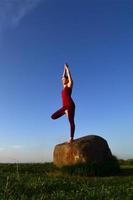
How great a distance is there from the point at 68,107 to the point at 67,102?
12.7 inches

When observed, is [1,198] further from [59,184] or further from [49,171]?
[49,171]

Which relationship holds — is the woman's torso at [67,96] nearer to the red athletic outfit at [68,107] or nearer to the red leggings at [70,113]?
the red athletic outfit at [68,107]

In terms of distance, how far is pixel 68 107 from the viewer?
24453 mm

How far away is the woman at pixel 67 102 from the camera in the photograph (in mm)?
24234

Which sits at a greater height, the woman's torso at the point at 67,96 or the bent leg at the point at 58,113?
the woman's torso at the point at 67,96

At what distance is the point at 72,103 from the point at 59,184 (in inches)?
391

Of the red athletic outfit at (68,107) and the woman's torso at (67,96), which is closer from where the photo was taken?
the red athletic outfit at (68,107)

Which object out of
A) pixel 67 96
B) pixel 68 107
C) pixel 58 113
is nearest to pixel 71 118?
pixel 68 107

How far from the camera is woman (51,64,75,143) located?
2423 cm

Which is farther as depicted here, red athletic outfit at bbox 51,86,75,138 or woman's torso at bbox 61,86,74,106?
woman's torso at bbox 61,86,74,106

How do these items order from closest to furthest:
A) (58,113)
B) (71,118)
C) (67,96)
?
(71,118), (67,96), (58,113)

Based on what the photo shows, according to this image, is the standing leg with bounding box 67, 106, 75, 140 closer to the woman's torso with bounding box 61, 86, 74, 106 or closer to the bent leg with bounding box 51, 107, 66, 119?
the woman's torso with bounding box 61, 86, 74, 106

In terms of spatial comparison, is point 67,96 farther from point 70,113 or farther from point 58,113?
point 58,113

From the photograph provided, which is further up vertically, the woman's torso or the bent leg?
the woman's torso
